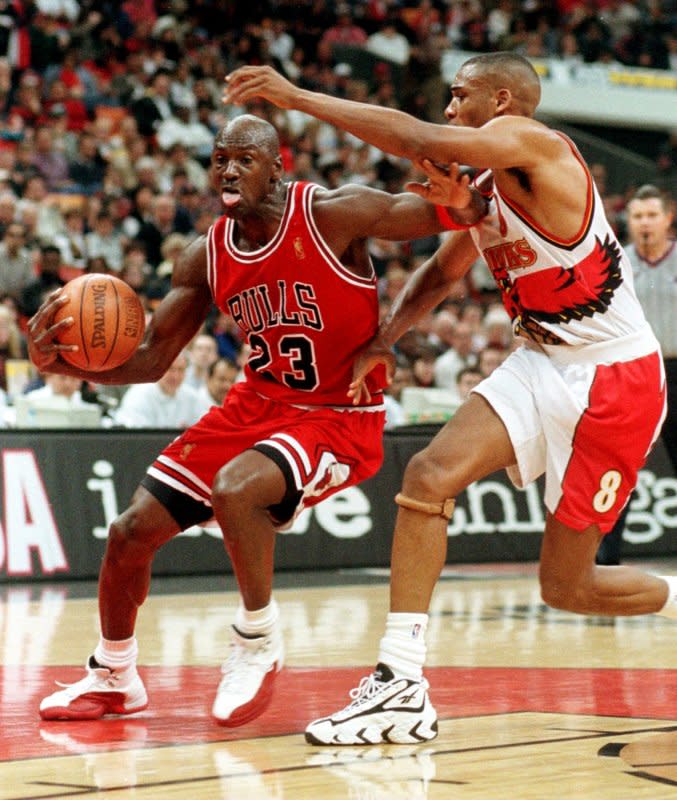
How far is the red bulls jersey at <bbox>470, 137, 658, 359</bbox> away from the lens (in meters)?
4.63

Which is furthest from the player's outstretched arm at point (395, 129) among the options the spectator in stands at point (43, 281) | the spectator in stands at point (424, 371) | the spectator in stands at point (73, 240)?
the spectator in stands at point (73, 240)

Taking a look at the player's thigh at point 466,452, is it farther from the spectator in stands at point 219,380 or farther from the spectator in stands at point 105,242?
the spectator in stands at point 105,242

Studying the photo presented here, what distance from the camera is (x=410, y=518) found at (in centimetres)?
465

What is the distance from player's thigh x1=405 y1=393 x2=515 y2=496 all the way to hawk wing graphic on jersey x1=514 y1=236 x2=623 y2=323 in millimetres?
353

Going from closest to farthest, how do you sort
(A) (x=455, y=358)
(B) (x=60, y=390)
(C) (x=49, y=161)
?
(B) (x=60, y=390) < (A) (x=455, y=358) < (C) (x=49, y=161)

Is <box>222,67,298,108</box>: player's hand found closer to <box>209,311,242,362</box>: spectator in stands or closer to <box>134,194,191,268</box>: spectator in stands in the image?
<box>209,311,242,362</box>: spectator in stands

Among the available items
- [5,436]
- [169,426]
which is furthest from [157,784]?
[169,426]

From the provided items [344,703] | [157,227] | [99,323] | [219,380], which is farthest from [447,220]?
[157,227]

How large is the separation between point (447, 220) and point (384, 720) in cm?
162

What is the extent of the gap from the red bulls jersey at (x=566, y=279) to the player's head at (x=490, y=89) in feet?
0.77

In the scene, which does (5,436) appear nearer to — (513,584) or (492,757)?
(513,584)

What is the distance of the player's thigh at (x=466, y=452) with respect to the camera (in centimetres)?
461

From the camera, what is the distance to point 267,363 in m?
5.22

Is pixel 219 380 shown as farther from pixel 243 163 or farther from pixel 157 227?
pixel 243 163
